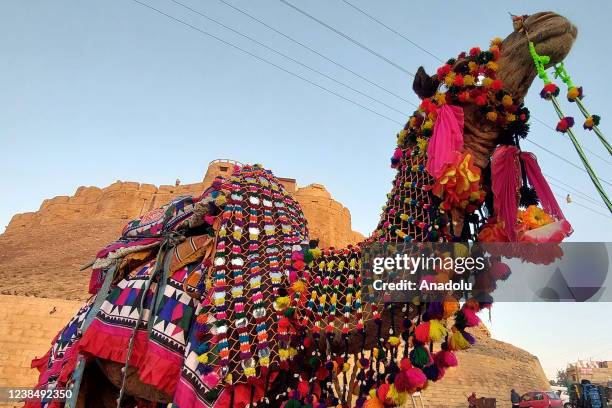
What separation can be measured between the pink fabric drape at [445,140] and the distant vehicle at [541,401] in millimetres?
15735

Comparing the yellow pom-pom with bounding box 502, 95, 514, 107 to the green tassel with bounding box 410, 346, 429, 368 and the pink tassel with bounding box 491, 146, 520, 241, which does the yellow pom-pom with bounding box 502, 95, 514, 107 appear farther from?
the green tassel with bounding box 410, 346, 429, 368

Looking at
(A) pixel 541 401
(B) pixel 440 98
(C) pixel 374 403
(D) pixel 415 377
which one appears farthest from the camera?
(A) pixel 541 401

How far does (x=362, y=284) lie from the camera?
88.4 inches

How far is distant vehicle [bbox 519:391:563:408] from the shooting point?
14555mm

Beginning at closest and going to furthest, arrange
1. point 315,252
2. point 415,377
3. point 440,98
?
point 415,377 → point 440,98 → point 315,252

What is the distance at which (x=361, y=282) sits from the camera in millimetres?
2254

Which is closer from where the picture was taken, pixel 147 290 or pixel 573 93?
pixel 573 93

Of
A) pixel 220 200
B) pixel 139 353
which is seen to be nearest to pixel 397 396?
pixel 220 200

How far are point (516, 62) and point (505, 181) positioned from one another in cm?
59

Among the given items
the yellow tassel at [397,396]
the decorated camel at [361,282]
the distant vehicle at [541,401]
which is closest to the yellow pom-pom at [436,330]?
the decorated camel at [361,282]

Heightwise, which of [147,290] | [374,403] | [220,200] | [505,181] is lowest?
[374,403]

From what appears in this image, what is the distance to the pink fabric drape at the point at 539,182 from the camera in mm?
2240

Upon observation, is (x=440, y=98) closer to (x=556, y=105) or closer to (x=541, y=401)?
(x=556, y=105)

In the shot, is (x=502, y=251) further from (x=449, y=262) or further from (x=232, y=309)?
(x=232, y=309)
